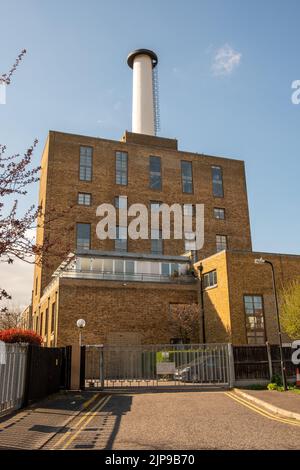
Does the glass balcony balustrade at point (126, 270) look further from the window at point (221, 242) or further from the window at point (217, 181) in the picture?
the window at point (217, 181)

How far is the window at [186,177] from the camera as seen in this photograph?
47628mm

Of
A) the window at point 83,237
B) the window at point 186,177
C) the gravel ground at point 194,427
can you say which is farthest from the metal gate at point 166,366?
the window at point 186,177

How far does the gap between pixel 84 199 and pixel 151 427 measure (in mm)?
34313

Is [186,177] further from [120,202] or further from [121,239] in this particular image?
[121,239]

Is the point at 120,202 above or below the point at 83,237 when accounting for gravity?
above

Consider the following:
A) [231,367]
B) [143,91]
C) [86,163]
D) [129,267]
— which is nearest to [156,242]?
[86,163]

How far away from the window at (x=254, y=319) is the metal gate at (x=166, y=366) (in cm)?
662

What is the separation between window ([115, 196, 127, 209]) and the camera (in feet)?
145

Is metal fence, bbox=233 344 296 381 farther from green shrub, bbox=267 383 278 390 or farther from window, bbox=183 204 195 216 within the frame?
window, bbox=183 204 195 216

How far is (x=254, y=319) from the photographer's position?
27500 mm

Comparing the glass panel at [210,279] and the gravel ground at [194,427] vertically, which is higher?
the glass panel at [210,279]

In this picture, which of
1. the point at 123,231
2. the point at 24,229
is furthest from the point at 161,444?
the point at 123,231

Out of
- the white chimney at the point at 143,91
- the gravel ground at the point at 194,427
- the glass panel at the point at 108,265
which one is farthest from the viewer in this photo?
the white chimney at the point at 143,91

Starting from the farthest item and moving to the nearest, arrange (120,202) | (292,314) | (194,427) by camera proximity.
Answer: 1. (120,202)
2. (292,314)
3. (194,427)
